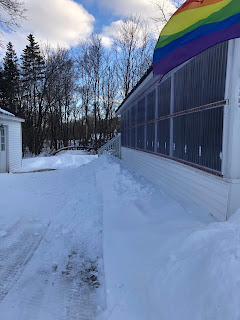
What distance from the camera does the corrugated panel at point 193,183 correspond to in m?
3.48

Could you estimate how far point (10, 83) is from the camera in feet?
94.9

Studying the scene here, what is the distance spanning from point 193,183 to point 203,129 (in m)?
1.07

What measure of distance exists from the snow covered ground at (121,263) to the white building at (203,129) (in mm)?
425

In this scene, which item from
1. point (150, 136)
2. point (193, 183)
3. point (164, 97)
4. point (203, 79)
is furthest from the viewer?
point (150, 136)

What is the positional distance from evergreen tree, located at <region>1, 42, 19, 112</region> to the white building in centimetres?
2692

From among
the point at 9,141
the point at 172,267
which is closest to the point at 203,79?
the point at 172,267

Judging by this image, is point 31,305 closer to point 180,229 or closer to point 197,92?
point 180,229

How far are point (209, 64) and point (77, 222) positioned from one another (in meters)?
3.62

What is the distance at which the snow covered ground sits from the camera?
2.14 meters

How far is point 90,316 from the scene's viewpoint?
226 cm

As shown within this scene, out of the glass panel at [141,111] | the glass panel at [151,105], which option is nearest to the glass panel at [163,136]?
the glass panel at [151,105]

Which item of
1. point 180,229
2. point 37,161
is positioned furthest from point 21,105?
point 180,229

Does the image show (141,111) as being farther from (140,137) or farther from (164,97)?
(164,97)

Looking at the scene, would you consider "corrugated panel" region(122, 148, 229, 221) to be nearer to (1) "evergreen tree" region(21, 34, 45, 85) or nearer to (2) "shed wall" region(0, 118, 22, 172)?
(2) "shed wall" region(0, 118, 22, 172)
